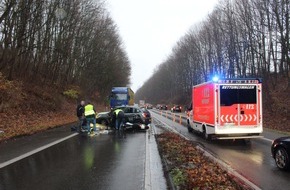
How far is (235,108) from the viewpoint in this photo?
52.9 ft

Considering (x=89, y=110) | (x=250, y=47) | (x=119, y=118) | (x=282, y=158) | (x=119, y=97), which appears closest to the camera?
(x=282, y=158)

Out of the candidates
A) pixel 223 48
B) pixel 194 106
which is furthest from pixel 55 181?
pixel 223 48

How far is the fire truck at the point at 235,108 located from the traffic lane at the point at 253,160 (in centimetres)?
57

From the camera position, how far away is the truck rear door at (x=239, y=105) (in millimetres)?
16047

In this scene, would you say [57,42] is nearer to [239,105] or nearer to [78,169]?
[239,105]

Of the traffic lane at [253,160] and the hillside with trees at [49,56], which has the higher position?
the hillside with trees at [49,56]

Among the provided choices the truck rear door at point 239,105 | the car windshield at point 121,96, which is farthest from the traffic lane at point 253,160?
the car windshield at point 121,96

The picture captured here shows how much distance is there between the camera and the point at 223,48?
5747 cm

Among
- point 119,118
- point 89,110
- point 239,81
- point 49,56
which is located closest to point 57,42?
point 49,56

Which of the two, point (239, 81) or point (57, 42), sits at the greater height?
point (57, 42)

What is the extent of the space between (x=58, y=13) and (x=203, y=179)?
2997cm

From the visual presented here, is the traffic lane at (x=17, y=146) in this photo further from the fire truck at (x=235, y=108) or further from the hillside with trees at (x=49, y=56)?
the fire truck at (x=235, y=108)

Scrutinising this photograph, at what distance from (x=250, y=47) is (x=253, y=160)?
114ft

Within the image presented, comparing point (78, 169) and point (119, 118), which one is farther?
point (119, 118)
